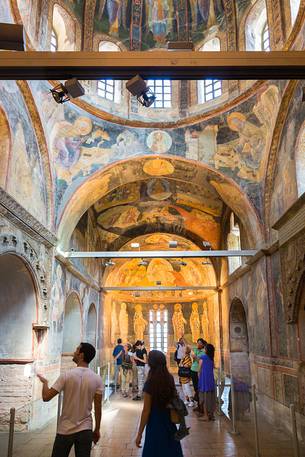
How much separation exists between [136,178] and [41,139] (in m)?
5.32

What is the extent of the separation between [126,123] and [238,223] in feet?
23.0

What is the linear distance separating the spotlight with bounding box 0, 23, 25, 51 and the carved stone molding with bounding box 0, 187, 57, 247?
412cm

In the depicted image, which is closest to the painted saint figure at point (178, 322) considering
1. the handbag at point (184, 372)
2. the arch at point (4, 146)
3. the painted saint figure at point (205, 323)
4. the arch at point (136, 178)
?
the painted saint figure at point (205, 323)

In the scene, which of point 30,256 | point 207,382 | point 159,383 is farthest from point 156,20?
point 159,383

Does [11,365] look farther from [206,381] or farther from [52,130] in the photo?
[52,130]

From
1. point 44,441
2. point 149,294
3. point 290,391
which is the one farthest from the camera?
point 149,294

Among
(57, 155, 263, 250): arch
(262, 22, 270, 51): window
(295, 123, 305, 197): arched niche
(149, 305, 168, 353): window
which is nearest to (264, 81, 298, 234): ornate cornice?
(57, 155, 263, 250): arch

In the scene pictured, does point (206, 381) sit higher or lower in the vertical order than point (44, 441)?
higher

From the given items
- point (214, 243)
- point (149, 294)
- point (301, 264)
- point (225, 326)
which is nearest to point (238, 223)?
point (214, 243)

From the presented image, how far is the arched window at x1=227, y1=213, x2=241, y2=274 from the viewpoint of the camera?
63.6 feet

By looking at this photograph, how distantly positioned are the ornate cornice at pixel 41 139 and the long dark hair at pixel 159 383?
330 inches

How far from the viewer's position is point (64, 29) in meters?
14.1

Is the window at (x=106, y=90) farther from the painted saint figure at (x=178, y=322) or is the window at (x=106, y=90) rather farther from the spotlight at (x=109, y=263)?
the painted saint figure at (x=178, y=322)

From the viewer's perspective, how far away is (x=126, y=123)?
14.6 metres
